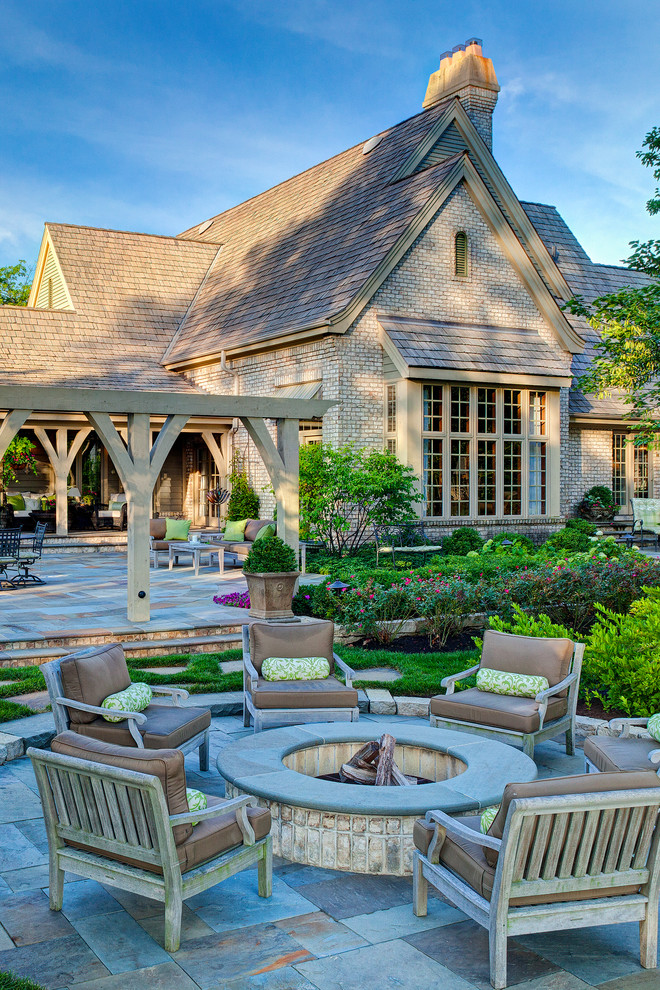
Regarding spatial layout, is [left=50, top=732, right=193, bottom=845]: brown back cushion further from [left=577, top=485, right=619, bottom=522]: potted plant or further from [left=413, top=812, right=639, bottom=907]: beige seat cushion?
[left=577, top=485, right=619, bottom=522]: potted plant

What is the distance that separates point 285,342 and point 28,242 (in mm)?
110721

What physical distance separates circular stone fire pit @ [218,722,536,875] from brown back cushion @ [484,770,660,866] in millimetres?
985

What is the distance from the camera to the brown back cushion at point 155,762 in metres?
4.08

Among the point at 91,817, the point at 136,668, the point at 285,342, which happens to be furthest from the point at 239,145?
the point at 91,817

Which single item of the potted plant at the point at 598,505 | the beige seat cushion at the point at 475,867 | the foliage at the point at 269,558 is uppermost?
the potted plant at the point at 598,505

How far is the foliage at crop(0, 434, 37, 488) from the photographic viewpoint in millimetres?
21438

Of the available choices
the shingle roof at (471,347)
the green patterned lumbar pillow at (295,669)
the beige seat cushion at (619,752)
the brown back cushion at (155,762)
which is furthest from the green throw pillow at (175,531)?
the brown back cushion at (155,762)

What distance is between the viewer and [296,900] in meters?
4.56

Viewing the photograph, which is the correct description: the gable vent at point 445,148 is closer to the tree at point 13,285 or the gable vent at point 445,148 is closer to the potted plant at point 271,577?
the potted plant at point 271,577

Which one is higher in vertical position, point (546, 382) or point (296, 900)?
point (546, 382)

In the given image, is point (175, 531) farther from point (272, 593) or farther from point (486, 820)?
point (486, 820)

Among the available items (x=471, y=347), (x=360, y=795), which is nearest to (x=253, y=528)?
(x=471, y=347)

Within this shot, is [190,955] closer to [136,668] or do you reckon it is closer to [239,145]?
[136,668]

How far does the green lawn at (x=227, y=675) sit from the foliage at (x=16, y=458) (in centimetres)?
1214
